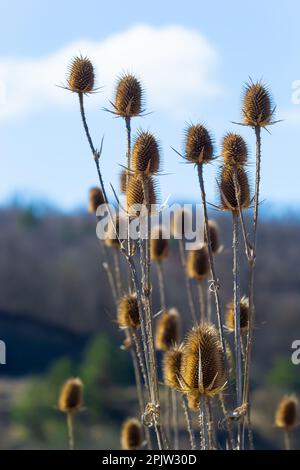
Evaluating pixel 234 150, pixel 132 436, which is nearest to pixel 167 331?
pixel 132 436

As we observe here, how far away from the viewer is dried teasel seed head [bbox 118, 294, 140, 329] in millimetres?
5512

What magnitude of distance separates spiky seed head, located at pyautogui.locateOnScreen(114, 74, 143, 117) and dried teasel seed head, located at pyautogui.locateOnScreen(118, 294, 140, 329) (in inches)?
46.3

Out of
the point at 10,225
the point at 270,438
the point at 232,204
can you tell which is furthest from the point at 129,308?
the point at 10,225

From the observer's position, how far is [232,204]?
4.70 metres

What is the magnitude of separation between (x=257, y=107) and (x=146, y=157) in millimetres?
604

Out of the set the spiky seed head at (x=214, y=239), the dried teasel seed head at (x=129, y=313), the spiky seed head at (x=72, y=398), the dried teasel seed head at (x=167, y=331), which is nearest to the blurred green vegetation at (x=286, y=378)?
the spiky seed head at (x=72, y=398)

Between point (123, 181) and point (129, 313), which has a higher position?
point (123, 181)

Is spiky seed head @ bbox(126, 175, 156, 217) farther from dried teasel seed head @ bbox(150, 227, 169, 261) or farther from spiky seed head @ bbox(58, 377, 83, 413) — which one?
spiky seed head @ bbox(58, 377, 83, 413)

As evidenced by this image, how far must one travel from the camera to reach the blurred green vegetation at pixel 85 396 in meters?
24.6

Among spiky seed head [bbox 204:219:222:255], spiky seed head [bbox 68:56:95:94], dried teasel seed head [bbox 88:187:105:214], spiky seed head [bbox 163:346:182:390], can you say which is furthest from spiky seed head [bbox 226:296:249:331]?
dried teasel seed head [bbox 88:187:105:214]

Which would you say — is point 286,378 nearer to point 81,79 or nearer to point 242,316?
point 242,316

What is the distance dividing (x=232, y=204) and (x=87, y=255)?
1720 inches

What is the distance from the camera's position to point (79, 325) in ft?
148

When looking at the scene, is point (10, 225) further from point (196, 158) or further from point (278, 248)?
point (196, 158)
